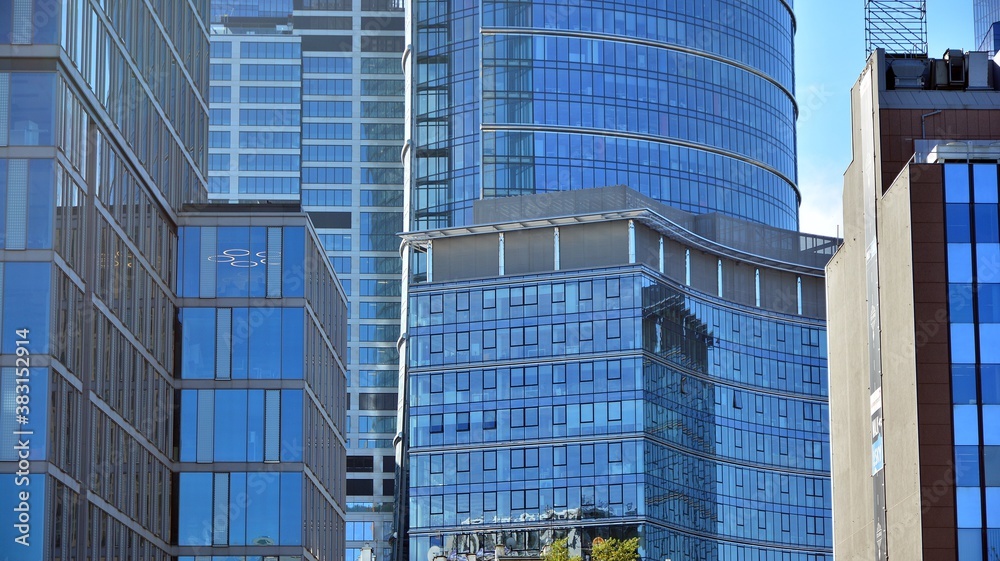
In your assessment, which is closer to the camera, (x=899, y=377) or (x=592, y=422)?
(x=899, y=377)

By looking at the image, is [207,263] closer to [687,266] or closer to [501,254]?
[501,254]

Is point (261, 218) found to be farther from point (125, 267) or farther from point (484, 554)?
point (484, 554)

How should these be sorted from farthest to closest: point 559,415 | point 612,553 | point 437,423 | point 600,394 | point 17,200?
1. point 437,423
2. point 559,415
3. point 600,394
4. point 612,553
5. point 17,200

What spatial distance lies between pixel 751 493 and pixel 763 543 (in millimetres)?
4989

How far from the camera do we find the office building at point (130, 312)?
73.9m

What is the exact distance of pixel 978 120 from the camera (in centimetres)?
8969

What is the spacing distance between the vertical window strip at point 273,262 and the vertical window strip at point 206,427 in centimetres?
601

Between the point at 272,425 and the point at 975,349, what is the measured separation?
35499mm

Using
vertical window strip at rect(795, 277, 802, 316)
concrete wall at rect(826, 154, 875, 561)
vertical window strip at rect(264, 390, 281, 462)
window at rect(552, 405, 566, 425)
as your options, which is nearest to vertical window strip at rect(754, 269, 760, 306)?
vertical window strip at rect(795, 277, 802, 316)

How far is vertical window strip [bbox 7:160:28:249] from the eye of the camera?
74.2 m

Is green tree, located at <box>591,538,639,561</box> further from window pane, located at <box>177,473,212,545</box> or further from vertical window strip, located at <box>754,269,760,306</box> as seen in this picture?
vertical window strip, located at <box>754,269,760,306</box>

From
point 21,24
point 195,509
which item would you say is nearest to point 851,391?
point 195,509

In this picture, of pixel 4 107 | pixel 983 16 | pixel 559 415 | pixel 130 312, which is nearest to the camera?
pixel 4 107

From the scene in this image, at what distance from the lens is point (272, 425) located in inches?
3797
